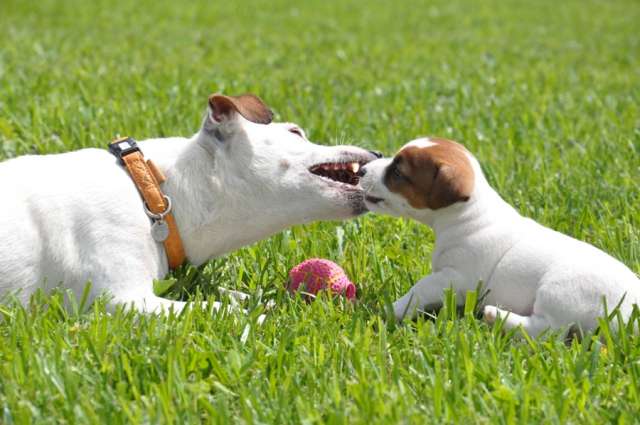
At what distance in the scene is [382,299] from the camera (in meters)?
4.08

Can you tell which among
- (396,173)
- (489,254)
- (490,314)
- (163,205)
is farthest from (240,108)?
(490,314)

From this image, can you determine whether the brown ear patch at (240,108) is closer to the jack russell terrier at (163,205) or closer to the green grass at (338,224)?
the jack russell terrier at (163,205)

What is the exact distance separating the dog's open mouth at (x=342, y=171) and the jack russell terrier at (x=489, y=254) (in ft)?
0.49

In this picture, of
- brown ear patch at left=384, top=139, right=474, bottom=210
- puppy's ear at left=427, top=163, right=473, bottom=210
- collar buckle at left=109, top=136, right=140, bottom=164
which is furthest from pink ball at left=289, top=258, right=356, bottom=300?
collar buckle at left=109, top=136, right=140, bottom=164

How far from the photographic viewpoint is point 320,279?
4.10m

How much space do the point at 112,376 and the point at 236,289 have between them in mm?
1328

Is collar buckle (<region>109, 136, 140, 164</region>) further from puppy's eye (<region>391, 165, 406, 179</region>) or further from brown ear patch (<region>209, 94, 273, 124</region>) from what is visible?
puppy's eye (<region>391, 165, 406, 179</region>)

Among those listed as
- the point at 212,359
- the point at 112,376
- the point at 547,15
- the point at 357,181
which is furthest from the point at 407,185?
the point at 547,15

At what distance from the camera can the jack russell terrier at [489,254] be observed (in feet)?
11.7

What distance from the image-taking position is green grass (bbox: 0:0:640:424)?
302cm

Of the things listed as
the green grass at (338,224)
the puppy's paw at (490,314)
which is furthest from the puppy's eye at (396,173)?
the puppy's paw at (490,314)

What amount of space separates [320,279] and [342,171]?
0.52 meters

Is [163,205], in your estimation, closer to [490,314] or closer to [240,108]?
[240,108]

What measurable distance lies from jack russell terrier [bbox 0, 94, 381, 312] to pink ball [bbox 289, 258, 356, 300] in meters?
0.23
